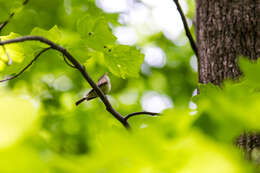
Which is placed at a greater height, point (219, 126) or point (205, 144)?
point (205, 144)

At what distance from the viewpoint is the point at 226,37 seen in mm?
1948

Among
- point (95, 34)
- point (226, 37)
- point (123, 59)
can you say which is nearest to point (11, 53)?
point (95, 34)

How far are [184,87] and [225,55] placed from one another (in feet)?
11.0

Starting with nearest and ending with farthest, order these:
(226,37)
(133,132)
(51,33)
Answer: (133,132) < (51,33) < (226,37)

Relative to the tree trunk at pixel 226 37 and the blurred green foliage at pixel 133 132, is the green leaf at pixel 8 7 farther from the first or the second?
the tree trunk at pixel 226 37

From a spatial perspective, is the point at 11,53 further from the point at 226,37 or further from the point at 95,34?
the point at 226,37

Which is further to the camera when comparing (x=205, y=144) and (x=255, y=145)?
(x=255, y=145)

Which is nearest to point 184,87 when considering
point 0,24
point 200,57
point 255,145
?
point 200,57

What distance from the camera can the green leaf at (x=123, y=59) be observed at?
4.77ft

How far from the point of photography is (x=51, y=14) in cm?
400

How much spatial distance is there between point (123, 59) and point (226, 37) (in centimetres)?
82

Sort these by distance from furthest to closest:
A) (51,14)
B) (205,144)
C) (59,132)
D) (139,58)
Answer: (51,14), (59,132), (139,58), (205,144)

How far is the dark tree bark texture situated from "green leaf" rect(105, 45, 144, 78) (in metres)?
0.60

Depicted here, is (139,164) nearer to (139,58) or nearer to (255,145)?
(139,58)
